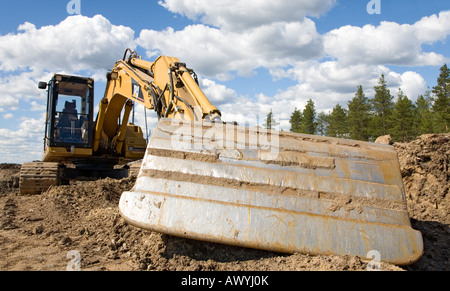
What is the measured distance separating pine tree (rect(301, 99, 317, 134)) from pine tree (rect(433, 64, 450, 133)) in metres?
15.3

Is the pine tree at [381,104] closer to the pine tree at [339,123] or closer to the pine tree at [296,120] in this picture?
the pine tree at [339,123]

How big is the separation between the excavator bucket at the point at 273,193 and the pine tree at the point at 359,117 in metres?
40.9

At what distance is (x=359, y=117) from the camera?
42719 millimetres

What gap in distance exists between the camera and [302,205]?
10.0 feet

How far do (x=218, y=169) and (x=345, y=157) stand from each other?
4.06ft

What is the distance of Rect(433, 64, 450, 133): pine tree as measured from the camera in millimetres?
35625

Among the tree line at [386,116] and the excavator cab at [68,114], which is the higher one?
the tree line at [386,116]

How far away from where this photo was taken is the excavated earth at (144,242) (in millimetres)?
2941

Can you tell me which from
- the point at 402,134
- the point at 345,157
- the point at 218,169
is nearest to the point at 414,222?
the point at 345,157

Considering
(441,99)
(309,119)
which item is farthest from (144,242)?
(309,119)

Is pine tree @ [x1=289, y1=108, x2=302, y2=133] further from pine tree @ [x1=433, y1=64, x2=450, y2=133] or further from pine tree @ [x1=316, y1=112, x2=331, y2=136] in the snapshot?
pine tree @ [x1=433, y1=64, x2=450, y2=133]

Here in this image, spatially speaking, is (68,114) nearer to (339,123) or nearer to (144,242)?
(144,242)

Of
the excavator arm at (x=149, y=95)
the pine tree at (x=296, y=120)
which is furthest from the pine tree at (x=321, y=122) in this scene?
the excavator arm at (x=149, y=95)
